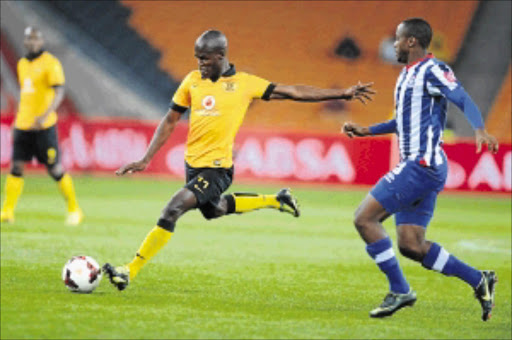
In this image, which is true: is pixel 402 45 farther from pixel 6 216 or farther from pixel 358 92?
pixel 6 216

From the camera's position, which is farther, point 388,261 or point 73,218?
point 73,218

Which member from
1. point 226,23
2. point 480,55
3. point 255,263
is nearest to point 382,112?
point 480,55

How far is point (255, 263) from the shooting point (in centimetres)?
954

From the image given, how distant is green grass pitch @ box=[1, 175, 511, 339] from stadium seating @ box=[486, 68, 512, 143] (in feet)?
33.2

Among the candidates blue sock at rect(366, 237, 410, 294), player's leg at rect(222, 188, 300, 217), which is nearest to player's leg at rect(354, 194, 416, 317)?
blue sock at rect(366, 237, 410, 294)

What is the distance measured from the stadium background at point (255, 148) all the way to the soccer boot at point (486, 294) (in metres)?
0.16

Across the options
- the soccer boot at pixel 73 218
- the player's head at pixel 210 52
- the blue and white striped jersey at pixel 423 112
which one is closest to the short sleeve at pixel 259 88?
the player's head at pixel 210 52

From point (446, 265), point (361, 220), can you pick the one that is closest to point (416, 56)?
point (361, 220)

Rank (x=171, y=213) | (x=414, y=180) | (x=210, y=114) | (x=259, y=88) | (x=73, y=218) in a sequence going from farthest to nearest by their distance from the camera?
1. (x=73, y=218)
2. (x=259, y=88)
3. (x=210, y=114)
4. (x=171, y=213)
5. (x=414, y=180)

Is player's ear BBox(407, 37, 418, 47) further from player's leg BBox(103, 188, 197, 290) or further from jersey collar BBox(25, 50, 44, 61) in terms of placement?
jersey collar BBox(25, 50, 44, 61)

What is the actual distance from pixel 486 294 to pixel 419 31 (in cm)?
182

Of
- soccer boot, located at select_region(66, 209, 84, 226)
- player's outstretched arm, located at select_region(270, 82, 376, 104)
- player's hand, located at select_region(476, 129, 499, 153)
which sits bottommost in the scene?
soccer boot, located at select_region(66, 209, 84, 226)

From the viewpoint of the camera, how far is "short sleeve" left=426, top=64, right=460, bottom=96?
6460 millimetres

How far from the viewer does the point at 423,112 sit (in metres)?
6.62
